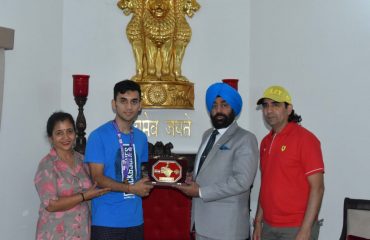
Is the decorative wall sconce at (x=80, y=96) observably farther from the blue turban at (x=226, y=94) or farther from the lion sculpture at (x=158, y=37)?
the blue turban at (x=226, y=94)

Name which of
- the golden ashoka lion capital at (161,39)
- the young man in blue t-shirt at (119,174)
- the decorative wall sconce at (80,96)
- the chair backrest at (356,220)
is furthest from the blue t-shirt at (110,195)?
the golden ashoka lion capital at (161,39)

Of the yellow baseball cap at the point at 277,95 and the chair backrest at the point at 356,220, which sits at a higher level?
the yellow baseball cap at the point at 277,95

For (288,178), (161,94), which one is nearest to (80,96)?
(161,94)

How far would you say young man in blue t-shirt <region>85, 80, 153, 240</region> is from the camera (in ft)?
8.93

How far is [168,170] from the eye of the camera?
9.36 ft

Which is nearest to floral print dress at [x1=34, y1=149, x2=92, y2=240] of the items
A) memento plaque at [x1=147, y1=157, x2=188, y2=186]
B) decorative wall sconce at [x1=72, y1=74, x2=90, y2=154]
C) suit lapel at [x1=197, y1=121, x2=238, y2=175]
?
memento plaque at [x1=147, y1=157, x2=188, y2=186]

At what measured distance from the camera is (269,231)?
2.81 metres

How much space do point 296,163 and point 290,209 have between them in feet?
0.84

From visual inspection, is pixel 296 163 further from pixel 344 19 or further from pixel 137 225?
pixel 344 19

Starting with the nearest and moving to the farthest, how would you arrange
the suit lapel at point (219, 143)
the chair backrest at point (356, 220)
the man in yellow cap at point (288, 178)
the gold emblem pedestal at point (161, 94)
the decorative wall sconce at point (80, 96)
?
the man in yellow cap at point (288, 178), the suit lapel at point (219, 143), the chair backrest at point (356, 220), the decorative wall sconce at point (80, 96), the gold emblem pedestal at point (161, 94)

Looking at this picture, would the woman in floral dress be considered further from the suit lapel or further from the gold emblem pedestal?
the gold emblem pedestal

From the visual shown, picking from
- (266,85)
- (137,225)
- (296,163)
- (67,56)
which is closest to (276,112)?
(296,163)

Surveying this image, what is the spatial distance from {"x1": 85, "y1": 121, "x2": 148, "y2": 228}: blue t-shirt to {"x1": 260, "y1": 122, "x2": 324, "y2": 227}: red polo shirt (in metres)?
0.79

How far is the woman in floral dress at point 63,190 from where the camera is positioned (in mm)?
2719
